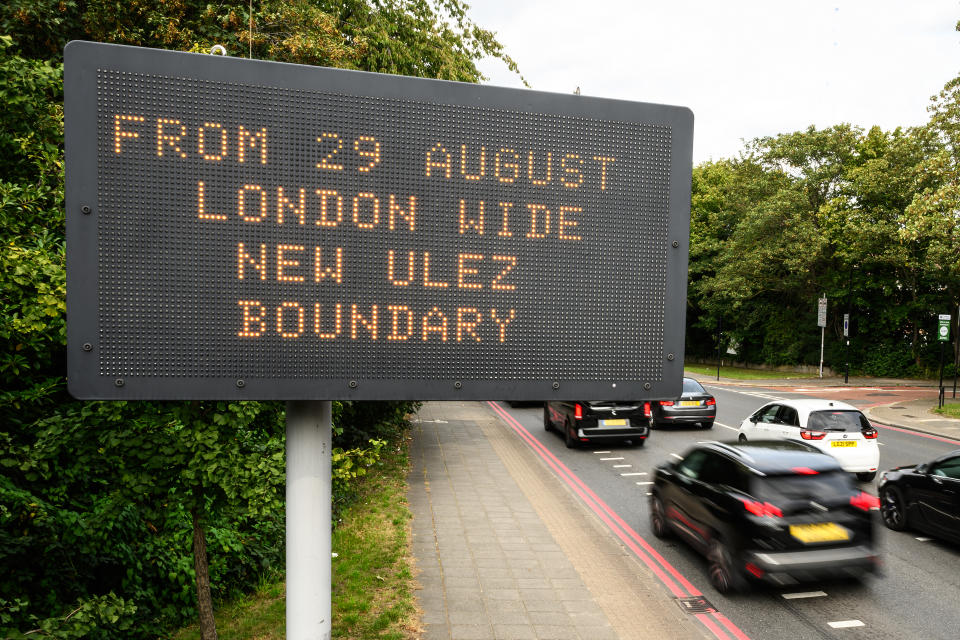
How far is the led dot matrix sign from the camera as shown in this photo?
272 cm

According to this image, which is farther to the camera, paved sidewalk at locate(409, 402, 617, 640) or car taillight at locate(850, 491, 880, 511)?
car taillight at locate(850, 491, 880, 511)

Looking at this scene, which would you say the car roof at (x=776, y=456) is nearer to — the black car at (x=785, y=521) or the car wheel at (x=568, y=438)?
the black car at (x=785, y=521)

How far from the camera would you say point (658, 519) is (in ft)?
29.9

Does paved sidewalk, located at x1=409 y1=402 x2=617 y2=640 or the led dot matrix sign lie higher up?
the led dot matrix sign

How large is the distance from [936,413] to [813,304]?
2117cm

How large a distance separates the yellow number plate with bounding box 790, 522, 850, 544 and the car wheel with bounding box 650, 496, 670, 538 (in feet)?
7.76

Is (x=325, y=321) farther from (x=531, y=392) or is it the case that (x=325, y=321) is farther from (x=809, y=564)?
(x=809, y=564)

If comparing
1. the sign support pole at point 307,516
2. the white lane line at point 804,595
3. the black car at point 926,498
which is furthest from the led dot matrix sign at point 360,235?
the black car at point 926,498

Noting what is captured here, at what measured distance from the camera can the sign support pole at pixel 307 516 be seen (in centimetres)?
355

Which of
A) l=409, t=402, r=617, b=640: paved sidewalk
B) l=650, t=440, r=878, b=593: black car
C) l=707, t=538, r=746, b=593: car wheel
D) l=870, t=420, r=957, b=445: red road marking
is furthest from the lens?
l=870, t=420, r=957, b=445: red road marking

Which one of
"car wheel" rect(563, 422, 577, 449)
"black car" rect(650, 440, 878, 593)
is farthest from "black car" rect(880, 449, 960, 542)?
"car wheel" rect(563, 422, 577, 449)

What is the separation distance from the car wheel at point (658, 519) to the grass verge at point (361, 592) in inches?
152

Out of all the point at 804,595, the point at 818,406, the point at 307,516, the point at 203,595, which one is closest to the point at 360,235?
the point at 307,516

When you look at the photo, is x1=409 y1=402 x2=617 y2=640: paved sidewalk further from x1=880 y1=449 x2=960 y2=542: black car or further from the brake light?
x1=880 y1=449 x2=960 y2=542: black car
